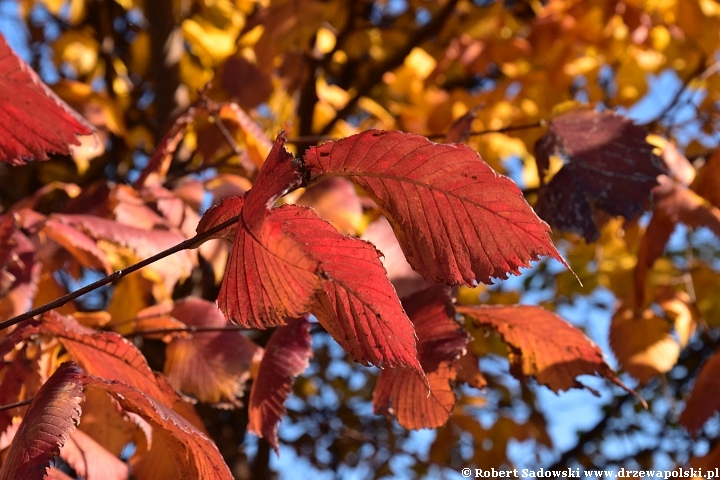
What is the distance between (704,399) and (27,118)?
2.55 feet

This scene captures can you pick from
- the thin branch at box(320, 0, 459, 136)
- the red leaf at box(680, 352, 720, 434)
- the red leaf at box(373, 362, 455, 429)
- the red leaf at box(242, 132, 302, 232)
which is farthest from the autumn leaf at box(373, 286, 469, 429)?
the thin branch at box(320, 0, 459, 136)

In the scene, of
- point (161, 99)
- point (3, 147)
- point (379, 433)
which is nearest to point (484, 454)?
point (379, 433)

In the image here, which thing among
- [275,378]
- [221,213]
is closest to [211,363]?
[275,378]

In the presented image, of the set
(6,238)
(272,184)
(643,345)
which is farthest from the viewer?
(643,345)

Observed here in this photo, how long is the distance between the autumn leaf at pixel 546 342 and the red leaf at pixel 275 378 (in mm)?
152

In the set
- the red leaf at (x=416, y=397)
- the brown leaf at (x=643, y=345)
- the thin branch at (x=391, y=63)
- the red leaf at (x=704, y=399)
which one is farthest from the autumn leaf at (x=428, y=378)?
the thin branch at (x=391, y=63)

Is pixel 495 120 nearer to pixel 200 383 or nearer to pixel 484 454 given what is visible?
pixel 484 454

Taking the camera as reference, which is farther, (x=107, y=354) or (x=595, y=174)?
(x=595, y=174)

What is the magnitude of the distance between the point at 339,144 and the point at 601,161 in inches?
15.4

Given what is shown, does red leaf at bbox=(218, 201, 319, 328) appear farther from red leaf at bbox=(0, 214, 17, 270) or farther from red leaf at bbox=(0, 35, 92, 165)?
red leaf at bbox=(0, 214, 17, 270)

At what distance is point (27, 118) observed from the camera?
0.56m

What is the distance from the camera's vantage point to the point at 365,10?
90.3 inches

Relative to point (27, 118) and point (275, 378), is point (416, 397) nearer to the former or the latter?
point (275, 378)

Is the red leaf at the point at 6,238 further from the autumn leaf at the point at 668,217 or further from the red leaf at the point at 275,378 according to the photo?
the autumn leaf at the point at 668,217
